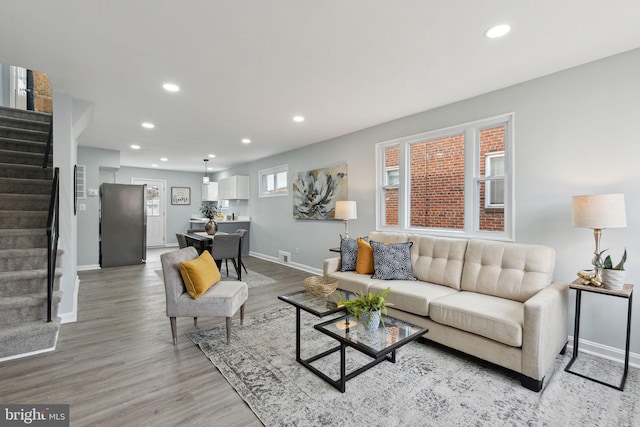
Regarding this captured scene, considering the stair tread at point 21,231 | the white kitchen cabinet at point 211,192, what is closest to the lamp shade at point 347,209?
the stair tread at point 21,231

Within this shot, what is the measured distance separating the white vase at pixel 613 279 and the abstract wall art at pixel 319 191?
129 inches

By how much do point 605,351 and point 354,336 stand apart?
2.29 metres

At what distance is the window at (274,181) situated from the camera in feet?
21.7

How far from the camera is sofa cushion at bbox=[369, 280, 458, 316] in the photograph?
104 inches

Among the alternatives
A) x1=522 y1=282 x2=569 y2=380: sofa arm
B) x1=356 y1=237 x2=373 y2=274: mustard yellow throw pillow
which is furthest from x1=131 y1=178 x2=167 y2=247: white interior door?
x1=522 y1=282 x2=569 y2=380: sofa arm

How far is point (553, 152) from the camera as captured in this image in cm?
279

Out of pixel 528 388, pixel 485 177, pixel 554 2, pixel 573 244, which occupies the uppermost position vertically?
pixel 554 2

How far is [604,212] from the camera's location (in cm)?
219

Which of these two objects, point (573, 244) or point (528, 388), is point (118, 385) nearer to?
point (528, 388)

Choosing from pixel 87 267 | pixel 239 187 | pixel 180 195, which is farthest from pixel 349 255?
pixel 180 195

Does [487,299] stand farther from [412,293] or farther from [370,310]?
[370,310]

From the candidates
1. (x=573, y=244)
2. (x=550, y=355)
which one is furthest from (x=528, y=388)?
(x=573, y=244)

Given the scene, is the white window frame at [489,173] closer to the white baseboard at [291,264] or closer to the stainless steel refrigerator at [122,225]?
the white baseboard at [291,264]

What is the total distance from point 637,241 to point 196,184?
10.1m
